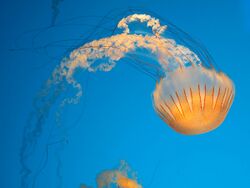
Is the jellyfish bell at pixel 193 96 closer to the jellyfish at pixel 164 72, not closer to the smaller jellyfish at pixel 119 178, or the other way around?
the jellyfish at pixel 164 72

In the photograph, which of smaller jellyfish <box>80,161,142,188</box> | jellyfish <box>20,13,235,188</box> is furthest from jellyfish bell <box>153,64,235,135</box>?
smaller jellyfish <box>80,161,142,188</box>

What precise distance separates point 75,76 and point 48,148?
4.85ft

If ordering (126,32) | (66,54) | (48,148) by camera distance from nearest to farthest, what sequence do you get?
(126,32) < (66,54) < (48,148)

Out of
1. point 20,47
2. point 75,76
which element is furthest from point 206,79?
point 20,47

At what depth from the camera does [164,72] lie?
4.68m

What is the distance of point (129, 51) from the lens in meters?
4.92

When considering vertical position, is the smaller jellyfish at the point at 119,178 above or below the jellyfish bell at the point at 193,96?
above

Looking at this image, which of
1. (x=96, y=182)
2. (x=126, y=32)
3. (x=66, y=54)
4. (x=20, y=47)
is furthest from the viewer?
(x=96, y=182)

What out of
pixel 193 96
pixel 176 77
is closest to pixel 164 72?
pixel 176 77

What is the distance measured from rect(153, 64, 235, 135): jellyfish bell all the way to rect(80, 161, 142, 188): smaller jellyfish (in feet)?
6.27

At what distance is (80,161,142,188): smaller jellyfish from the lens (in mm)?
6340

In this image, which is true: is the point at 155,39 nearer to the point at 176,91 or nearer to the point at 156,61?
the point at 156,61

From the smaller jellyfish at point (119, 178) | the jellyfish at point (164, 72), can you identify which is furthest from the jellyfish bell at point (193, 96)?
the smaller jellyfish at point (119, 178)

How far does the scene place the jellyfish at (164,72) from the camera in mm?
4453
